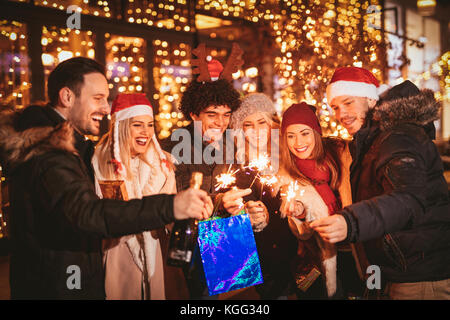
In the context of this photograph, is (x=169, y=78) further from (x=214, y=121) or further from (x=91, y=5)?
(x=214, y=121)

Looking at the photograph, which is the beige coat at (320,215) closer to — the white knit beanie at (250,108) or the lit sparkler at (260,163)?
the lit sparkler at (260,163)

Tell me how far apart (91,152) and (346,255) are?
7.70 feet

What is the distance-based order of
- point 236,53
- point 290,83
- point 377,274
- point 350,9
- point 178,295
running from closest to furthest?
1. point 377,274
2. point 178,295
3. point 236,53
4. point 290,83
5. point 350,9

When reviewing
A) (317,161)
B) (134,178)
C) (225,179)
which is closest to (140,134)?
(134,178)

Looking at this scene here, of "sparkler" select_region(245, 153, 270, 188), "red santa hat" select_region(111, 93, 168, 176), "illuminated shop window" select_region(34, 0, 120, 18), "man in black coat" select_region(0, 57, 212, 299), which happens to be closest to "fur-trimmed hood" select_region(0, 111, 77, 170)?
"man in black coat" select_region(0, 57, 212, 299)

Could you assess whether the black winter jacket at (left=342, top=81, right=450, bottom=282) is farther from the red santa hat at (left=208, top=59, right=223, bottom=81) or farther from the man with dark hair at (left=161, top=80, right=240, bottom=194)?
the red santa hat at (left=208, top=59, right=223, bottom=81)

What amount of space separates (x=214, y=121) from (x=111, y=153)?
1.13 meters

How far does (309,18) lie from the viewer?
202 inches

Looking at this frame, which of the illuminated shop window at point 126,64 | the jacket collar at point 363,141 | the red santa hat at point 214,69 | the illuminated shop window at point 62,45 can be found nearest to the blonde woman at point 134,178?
the red santa hat at point 214,69

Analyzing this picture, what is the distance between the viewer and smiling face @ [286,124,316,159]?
3.42 metres

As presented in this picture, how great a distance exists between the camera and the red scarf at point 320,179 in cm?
322
